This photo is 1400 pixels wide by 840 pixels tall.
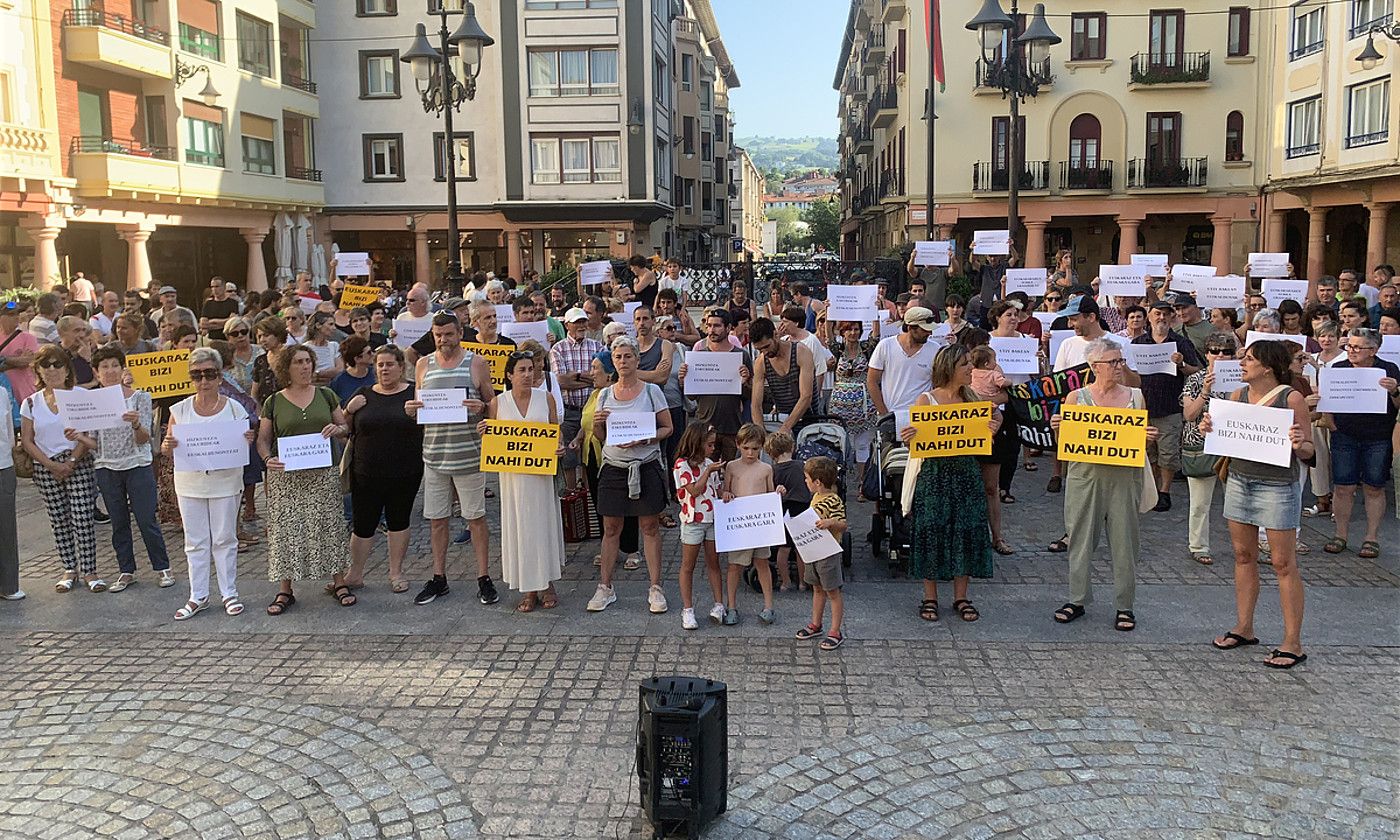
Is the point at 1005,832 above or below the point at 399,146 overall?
below

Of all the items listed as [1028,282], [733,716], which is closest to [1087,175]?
[1028,282]

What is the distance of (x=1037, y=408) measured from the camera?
10.2 metres

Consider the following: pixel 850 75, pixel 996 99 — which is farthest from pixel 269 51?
pixel 850 75

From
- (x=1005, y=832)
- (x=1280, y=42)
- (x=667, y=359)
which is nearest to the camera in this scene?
(x=1005, y=832)


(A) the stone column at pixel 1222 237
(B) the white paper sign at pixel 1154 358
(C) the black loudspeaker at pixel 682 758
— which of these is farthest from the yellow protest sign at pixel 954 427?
(A) the stone column at pixel 1222 237

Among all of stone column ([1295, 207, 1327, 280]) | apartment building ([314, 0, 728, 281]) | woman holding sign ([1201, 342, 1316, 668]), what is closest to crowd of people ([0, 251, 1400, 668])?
woman holding sign ([1201, 342, 1316, 668])

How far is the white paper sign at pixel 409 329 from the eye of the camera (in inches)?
472

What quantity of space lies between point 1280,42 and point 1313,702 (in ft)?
119

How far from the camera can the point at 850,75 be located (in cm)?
7300

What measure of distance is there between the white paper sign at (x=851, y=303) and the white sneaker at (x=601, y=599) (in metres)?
5.89

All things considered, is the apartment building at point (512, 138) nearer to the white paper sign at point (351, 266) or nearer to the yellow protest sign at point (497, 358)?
the white paper sign at point (351, 266)

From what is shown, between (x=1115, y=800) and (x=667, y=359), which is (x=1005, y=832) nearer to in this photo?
(x=1115, y=800)

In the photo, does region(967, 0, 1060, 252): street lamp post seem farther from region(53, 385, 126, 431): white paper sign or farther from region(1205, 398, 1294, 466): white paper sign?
region(53, 385, 126, 431): white paper sign

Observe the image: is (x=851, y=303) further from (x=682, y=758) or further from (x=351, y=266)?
(x=682, y=758)
